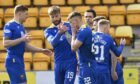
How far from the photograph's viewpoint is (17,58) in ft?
24.5

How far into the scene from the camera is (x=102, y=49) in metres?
7.45

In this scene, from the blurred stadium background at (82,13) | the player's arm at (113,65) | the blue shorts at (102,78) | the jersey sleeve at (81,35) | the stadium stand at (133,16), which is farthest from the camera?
the stadium stand at (133,16)

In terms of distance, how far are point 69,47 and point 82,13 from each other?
21.3 feet

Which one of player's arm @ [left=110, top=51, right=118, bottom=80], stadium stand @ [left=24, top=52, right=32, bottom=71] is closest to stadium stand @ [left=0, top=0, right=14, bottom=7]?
stadium stand @ [left=24, top=52, right=32, bottom=71]

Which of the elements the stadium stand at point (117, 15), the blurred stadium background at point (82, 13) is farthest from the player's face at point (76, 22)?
the stadium stand at point (117, 15)

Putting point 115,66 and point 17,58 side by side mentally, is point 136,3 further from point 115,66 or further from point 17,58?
point 17,58

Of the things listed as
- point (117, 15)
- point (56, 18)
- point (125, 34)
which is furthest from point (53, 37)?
point (117, 15)

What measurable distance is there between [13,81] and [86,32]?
1.43 m

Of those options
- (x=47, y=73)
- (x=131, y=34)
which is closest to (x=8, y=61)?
(x=47, y=73)

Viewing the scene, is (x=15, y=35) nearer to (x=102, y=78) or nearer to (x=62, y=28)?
(x=62, y=28)

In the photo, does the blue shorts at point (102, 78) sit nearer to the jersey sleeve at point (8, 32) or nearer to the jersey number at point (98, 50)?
the jersey number at point (98, 50)

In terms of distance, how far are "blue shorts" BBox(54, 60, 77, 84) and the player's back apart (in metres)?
0.42

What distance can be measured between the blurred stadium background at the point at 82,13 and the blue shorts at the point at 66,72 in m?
3.35

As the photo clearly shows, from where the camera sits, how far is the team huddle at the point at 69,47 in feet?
22.8
